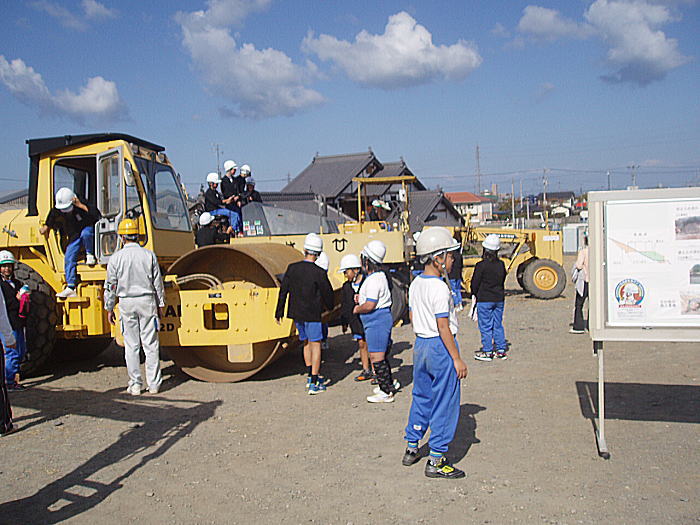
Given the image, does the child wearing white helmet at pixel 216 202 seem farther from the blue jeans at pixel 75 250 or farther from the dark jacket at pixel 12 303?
the dark jacket at pixel 12 303

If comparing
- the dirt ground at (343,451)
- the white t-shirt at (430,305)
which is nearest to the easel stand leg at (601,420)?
the dirt ground at (343,451)

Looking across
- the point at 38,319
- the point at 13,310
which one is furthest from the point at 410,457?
the point at 38,319

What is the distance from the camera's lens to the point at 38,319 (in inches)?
302

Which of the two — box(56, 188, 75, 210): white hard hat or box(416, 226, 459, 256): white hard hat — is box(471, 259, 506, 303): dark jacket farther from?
box(56, 188, 75, 210): white hard hat

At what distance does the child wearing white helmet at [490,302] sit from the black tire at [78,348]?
5.15 metres

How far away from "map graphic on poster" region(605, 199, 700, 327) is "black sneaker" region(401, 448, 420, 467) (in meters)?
1.77

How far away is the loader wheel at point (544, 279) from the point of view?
16172 mm

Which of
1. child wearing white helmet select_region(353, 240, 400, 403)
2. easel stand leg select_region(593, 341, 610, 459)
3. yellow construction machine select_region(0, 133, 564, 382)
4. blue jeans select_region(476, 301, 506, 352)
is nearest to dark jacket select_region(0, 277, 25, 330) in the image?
yellow construction machine select_region(0, 133, 564, 382)

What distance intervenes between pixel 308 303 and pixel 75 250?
2948 millimetres

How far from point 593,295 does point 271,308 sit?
3599 mm

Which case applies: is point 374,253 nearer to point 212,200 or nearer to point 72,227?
point 72,227

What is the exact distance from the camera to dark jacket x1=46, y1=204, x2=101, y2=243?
7.91 m

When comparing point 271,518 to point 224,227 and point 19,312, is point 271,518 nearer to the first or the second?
point 19,312

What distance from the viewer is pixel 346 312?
7.80 meters
